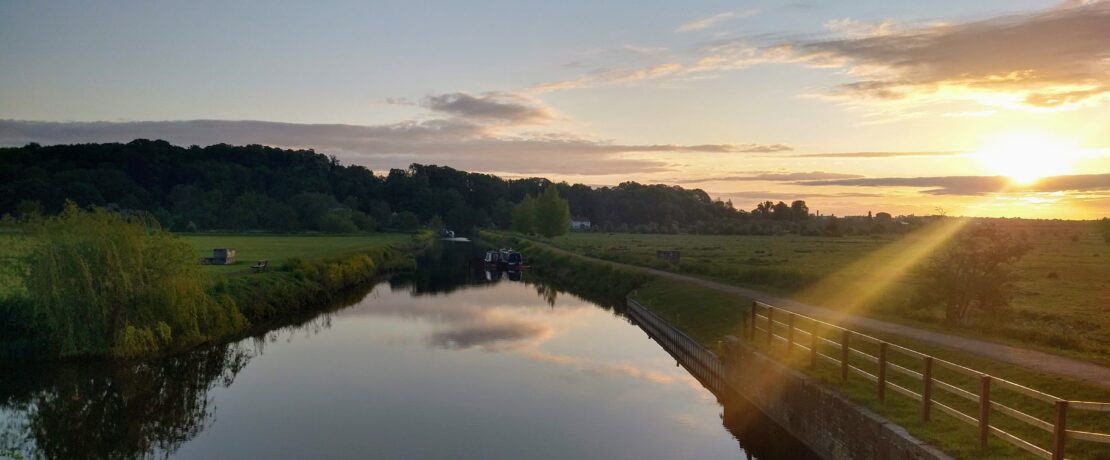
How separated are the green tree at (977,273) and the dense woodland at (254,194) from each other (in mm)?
94974

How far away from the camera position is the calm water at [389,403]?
1680cm

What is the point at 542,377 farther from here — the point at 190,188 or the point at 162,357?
the point at 190,188

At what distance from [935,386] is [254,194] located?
141253 millimetres

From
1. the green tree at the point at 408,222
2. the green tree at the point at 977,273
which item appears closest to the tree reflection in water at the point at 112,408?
the green tree at the point at 977,273

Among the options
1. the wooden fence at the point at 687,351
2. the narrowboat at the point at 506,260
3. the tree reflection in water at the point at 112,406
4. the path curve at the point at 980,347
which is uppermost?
the path curve at the point at 980,347

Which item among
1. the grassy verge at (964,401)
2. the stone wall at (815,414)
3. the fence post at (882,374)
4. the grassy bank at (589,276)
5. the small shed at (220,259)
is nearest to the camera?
the grassy verge at (964,401)

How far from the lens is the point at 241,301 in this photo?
32.6 m

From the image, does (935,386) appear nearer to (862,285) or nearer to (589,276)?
(862,285)

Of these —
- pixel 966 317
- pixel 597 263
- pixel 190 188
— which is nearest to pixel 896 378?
pixel 966 317

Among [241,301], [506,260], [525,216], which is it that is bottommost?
[506,260]

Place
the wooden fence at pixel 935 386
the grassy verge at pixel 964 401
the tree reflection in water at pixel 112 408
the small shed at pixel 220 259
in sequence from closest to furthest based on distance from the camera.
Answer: the wooden fence at pixel 935 386 → the grassy verge at pixel 964 401 → the tree reflection in water at pixel 112 408 → the small shed at pixel 220 259

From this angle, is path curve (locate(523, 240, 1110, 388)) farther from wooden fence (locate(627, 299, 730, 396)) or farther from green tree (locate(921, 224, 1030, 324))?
wooden fence (locate(627, 299, 730, 396))

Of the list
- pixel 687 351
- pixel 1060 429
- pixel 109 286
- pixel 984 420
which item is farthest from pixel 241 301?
pixel 1060 429

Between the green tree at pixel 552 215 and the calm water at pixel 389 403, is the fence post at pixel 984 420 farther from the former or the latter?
the green tree at pixel 552 215
